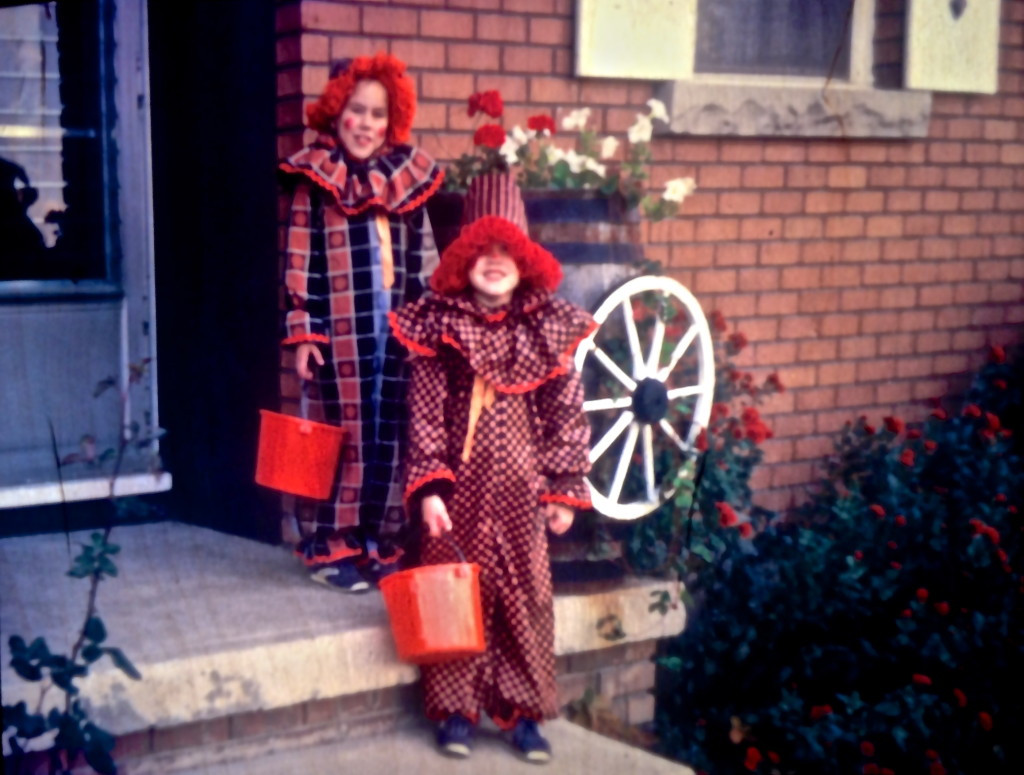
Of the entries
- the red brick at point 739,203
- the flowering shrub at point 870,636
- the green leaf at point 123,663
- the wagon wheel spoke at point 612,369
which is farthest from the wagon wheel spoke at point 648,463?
the green leaf at point 123,663

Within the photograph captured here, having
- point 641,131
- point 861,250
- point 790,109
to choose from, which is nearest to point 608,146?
point 641,131

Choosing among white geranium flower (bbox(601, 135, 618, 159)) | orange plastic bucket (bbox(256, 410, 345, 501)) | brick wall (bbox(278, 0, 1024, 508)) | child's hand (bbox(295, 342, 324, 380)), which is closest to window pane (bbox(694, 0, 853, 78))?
brick wall (bbox(278, 0, 1024, 508))

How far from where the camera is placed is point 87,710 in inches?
93.5

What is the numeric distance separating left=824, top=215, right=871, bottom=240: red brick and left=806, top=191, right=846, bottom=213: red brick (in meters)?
0.03

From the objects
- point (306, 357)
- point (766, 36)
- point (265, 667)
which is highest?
point (766, 36)

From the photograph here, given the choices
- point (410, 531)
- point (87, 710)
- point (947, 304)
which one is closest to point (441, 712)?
point (410, 531)

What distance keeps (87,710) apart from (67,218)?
153 centimetres

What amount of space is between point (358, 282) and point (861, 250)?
1.85 m

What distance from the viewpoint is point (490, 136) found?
2984 millimetres

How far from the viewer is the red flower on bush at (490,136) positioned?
9.75 feet

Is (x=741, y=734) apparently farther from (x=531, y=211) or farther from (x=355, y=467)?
(x=531, y=211)

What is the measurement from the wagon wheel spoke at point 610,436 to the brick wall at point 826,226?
726mm

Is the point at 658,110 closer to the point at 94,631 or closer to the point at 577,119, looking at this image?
the point at 577,119

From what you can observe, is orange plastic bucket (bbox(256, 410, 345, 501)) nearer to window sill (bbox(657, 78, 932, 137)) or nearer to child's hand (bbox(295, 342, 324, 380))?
child's hand (bbox(295, 342, 324, 380))
